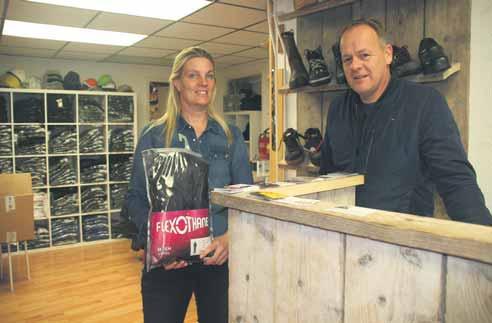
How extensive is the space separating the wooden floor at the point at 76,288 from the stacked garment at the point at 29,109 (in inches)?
63.4

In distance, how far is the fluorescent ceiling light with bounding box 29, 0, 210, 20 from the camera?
316 centimetres

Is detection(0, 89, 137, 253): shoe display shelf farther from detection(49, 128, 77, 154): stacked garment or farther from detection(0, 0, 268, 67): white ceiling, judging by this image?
detection(0, 0, 268, 67): white ceiling

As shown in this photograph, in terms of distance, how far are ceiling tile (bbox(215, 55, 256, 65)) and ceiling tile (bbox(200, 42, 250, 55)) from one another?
1.23 ft

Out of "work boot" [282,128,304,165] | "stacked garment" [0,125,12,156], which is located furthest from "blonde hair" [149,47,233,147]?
"stacked garment" [0,125,12,156]

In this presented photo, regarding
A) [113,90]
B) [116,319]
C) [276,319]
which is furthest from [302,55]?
[113,90]

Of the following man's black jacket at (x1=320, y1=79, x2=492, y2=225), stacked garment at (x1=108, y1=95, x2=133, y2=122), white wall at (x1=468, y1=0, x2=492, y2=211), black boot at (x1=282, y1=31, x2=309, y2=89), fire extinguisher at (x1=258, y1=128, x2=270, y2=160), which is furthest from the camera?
stacked garment at (x1=108, y1=95, x2=133, y2=122)

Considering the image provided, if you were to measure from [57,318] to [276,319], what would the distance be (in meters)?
2.86

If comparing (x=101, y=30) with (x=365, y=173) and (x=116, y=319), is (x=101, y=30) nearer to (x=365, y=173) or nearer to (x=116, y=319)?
(x=116, y=319)

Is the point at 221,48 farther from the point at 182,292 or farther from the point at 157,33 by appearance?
the point at 182,292

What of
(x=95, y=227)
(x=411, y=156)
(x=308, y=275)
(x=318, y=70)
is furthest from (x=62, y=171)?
(x=308, y=275)

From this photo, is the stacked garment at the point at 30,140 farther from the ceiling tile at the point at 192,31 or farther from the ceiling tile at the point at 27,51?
the ceiling tile at the point at 192,31

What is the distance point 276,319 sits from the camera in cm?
84

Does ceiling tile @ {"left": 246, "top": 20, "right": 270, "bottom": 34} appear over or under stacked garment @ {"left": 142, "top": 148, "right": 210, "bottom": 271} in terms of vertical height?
over

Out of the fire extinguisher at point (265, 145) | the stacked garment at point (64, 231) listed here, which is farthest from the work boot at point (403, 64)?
the stacked garment at point (64, 231)
